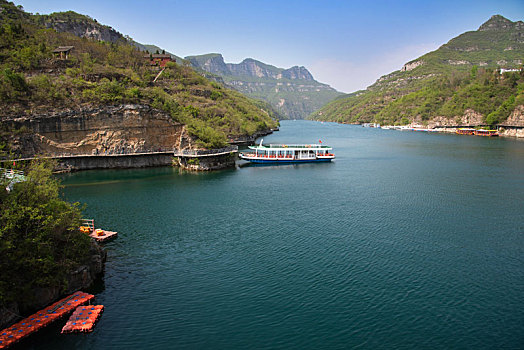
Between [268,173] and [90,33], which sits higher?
[90,33]

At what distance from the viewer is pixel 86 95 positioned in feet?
227

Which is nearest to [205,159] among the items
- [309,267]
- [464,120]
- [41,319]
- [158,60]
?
[309,267]

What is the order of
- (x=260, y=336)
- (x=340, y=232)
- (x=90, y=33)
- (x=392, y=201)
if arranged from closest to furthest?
(x=260, y=336), (x=340, y=232), (x=392, y=201), (x=90, y=33)

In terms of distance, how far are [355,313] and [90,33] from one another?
164 meters

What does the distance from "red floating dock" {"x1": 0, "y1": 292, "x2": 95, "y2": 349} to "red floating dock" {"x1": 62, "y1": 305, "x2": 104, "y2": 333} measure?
84 cm

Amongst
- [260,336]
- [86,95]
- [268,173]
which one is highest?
[86,95]

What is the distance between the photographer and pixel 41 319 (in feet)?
62.2

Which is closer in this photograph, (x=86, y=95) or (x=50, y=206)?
(x=50, y=206)

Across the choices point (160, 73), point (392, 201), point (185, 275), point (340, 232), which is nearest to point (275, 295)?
point (185, 275)

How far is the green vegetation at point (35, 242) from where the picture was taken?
18891 millimetres

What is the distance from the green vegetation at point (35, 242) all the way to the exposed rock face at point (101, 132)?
48.1 m

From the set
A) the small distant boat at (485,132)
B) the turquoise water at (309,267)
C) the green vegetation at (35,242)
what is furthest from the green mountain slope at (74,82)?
the small distant boat at (485,132)

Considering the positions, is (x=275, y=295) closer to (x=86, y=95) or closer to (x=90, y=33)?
(x=86, y=95)

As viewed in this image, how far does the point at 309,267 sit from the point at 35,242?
1975cm
